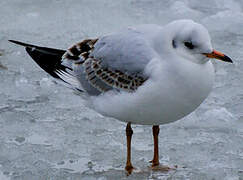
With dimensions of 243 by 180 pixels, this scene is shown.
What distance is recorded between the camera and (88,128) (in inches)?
199

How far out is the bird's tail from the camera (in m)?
4.70

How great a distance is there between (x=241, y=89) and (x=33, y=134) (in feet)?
6.72

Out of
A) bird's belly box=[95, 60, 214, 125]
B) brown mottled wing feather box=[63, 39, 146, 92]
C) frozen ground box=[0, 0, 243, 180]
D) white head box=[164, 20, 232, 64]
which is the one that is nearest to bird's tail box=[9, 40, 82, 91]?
brown mottled wing feather box=[63, 39, 146, 92]

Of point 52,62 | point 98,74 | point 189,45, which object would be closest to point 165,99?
point 189,45

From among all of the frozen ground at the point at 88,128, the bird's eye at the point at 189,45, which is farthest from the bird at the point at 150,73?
the frozen ground at the point at 88,128

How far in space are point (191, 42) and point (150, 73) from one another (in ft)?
1.10

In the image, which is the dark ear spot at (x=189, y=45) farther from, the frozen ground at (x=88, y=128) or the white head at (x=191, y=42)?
the frozen ground at (x=88, y=128)

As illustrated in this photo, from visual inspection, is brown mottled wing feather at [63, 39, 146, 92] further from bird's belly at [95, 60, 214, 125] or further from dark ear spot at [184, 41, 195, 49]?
dark ear spot at [184, 41, 195, 49]

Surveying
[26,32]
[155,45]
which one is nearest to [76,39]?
[26,32]

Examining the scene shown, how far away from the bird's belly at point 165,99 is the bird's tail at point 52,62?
730mm

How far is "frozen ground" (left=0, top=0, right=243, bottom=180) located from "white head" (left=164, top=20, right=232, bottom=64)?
40.2 inches

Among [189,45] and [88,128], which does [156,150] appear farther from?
[189,45]

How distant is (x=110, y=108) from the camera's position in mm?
4176

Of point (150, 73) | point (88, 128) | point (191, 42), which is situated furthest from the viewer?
point (88, 128)
